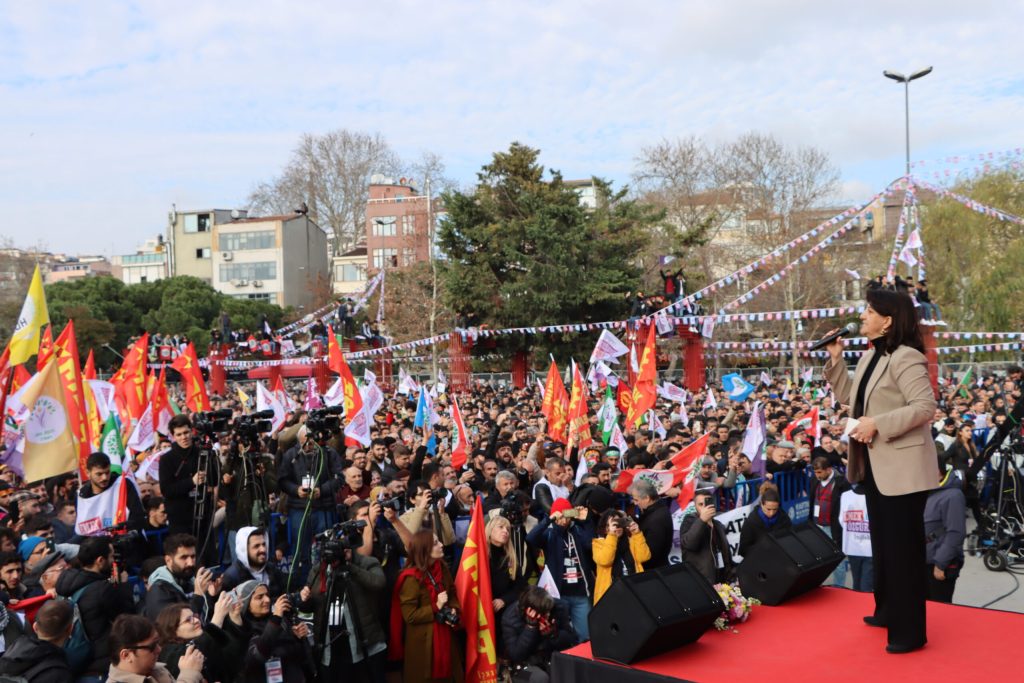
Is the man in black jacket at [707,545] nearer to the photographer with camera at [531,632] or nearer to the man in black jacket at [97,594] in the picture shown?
the photographer with camera at [531,632]

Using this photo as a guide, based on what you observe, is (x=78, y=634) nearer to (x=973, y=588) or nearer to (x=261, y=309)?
(x=973, y=588)

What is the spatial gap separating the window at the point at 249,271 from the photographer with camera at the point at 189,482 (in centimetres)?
6486

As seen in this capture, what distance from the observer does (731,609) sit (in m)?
5.01

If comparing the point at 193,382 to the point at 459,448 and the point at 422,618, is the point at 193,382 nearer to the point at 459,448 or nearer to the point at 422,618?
the point at 459,448

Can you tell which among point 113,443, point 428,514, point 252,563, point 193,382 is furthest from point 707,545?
point 193,382

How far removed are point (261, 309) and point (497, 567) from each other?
54.6 metres

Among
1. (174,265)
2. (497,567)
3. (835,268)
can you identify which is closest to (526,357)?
(835,268)

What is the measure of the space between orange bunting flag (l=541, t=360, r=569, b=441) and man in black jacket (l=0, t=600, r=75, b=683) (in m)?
10.7

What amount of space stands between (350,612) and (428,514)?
3.11 feet

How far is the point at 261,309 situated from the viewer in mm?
60125

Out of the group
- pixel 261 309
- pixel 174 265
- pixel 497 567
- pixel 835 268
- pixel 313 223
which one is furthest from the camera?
pixel 174 265

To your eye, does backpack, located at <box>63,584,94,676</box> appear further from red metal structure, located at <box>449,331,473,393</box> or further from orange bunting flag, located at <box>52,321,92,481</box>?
red metal structure, located at <box>449,331,473,393</box>

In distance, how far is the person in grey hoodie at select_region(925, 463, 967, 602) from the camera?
26.7 feet

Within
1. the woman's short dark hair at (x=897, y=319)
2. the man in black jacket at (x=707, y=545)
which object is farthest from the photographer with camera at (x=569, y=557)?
the woman's short dark hair at (x=897, y=319)
